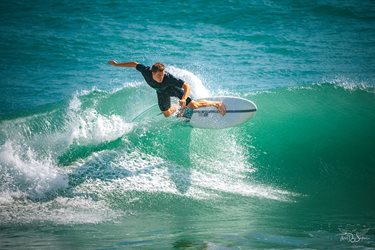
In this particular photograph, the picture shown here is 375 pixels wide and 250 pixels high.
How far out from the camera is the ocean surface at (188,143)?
604 centimetres

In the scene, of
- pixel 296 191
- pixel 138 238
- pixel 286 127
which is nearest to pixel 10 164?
pixel 138 238

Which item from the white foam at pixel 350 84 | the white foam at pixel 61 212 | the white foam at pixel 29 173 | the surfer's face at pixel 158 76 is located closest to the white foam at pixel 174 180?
the white foam at pixel 61 212

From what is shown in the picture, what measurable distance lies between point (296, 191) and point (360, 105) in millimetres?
4483

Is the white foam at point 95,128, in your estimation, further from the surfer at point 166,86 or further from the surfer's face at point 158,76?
the surfer's face at point 158,76

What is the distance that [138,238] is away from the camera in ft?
18.4

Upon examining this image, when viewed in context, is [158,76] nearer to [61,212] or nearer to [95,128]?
[95,128]

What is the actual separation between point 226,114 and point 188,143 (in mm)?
1155

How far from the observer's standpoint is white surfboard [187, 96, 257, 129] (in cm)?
857

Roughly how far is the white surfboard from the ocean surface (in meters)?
0.37

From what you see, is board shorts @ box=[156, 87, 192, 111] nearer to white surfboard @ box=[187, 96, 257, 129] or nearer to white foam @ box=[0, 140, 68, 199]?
white surfboard @ box=[187, 96, 257, 129]

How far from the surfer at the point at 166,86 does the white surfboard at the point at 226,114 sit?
0.15 m

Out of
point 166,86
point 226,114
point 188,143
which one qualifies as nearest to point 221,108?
point 226,114

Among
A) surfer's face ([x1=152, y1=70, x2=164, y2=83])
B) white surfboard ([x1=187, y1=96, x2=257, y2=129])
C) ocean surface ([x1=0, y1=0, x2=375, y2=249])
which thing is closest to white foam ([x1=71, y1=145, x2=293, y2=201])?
ocean surface ([x1=0, y1=0, x2=375, y2=249])

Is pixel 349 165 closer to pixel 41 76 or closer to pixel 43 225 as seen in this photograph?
pixel 43 225
